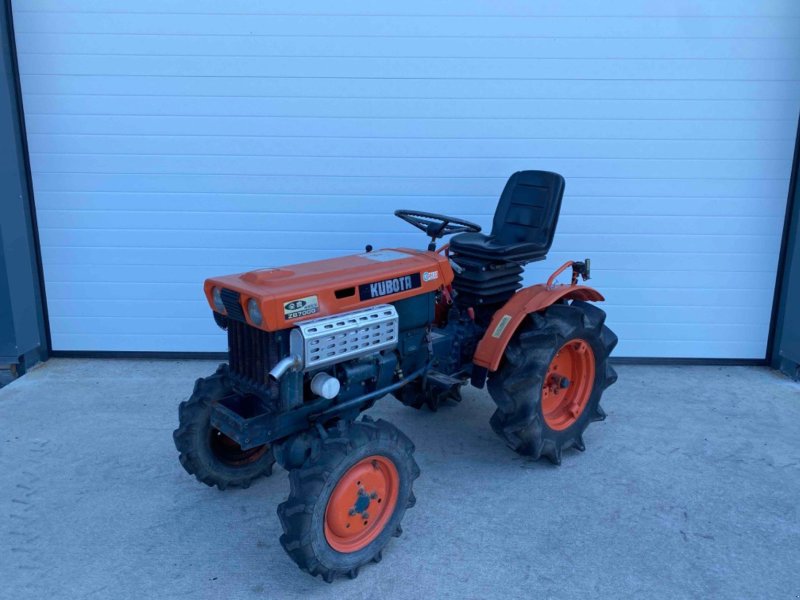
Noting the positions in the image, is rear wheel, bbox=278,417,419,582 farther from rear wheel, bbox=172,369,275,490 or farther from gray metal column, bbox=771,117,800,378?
gray metal column, bbox=771,117,800,378

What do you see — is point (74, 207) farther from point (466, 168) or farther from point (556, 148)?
point (556, 148)

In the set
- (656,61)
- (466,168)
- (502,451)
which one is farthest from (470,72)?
(502,451)

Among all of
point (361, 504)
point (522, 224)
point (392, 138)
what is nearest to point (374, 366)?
point (361, 504)

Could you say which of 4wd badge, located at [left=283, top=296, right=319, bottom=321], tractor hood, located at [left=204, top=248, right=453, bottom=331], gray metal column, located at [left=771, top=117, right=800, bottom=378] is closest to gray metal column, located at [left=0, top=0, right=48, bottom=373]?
tractor hood, located at [left=204, top=248, right=453, bottom=331]

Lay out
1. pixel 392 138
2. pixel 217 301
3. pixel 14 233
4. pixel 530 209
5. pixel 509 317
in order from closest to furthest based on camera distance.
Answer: pixel 217 301, pixel 509 317, pixel 530 209, pixel 14 233, pixel 392 138

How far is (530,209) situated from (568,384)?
931mm

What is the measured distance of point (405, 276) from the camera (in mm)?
2941

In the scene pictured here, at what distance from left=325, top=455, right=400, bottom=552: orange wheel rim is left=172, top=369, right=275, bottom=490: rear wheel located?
0.74 metres

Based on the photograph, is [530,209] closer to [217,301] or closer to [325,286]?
[325,286]

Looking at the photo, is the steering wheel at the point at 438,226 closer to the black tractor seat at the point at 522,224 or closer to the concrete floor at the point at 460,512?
the black tractor seat at the point at 522,224

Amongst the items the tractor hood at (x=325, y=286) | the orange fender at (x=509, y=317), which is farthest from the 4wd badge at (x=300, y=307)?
the orange fender at (x=509, y=317)

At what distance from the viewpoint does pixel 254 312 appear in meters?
2.54

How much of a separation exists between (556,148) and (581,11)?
0.88m

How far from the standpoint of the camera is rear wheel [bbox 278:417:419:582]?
239 cm
